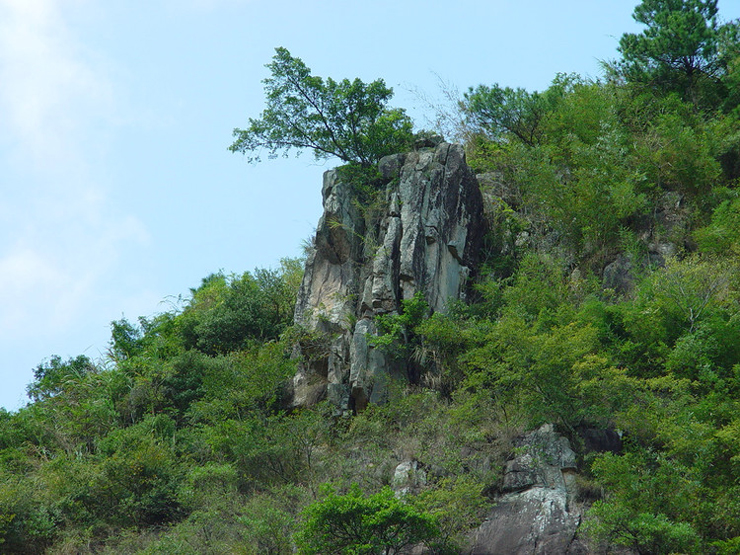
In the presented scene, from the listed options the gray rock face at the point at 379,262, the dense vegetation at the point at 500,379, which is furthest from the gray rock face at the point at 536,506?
the gray rock face at the point at 379,262

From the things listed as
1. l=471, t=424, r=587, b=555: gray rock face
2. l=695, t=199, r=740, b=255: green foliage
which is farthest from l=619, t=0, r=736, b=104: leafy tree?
l=471, t=424, r=587, b=555: gray rock face

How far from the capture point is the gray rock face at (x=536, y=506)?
587 inches

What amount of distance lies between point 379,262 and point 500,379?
591cm

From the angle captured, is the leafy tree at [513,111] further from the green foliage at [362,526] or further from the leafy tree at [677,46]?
the green foliage at [362,526]

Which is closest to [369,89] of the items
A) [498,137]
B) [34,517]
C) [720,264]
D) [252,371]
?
[498,137]

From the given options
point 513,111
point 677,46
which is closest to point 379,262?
point 513,111

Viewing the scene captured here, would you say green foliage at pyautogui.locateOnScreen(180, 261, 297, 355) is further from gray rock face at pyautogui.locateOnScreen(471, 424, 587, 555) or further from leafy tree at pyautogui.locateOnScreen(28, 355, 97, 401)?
gray rock face at pyautogui.locateOnScreen(471, 424, 587, 555)

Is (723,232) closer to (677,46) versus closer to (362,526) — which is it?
(677,46)

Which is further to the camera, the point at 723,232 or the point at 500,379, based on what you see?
the point at 723,232

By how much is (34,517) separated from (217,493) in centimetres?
417

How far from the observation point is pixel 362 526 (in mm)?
14453

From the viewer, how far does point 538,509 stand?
15.5 m

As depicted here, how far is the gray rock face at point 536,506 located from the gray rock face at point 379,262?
4683 millimetres

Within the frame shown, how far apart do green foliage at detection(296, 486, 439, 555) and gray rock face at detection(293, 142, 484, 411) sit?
562cm
